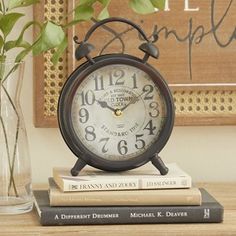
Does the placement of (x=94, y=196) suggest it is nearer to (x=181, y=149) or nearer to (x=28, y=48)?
(x=28, y=48)

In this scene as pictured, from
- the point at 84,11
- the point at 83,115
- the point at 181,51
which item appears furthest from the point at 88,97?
the point at 181,51

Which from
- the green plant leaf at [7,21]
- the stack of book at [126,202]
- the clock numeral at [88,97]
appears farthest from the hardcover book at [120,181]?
the green plant leaf at [7,21]

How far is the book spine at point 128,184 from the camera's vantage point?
3.55 ft

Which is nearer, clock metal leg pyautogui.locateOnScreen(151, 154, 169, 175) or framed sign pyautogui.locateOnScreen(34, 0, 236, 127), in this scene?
clock metal leg pyautogui.locateOnScreen(151, 154, 169, 175)

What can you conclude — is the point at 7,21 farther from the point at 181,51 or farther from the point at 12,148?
the point at 181,51

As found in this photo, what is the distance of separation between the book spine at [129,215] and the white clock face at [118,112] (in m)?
0.11

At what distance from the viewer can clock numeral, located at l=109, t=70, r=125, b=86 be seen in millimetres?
1138

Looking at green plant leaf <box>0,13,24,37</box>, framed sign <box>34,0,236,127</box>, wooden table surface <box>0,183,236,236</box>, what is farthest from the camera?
framed sign <box>34,0,236,127</box>

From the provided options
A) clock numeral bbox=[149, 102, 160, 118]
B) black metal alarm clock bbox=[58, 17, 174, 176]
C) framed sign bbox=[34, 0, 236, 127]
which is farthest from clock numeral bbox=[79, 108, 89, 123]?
framed sign bbox=[34, 0, 236, 127]

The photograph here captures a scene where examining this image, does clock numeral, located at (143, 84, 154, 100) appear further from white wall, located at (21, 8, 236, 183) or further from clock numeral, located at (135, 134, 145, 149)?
white wall, located at (21, 8, 236, 183)

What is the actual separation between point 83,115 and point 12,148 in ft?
0.41

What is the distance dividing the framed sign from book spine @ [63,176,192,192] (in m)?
0.33

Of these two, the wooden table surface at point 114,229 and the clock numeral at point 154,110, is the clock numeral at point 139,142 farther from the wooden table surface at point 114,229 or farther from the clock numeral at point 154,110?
the wooden table surface at point 114,229

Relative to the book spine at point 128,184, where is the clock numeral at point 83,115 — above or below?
above
